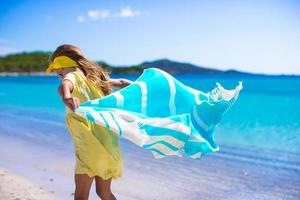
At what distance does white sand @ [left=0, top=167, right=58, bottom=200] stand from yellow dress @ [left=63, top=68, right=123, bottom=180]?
2373 mm

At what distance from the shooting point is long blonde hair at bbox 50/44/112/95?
3.38 m

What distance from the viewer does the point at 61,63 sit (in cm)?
339

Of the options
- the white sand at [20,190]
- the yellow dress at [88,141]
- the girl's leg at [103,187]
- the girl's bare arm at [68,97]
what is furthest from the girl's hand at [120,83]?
the white sand at [20,190]

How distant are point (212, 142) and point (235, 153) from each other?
6.28 meters

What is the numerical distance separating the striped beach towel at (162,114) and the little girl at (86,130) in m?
0.13

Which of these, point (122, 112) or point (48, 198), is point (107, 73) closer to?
point (122, 112)

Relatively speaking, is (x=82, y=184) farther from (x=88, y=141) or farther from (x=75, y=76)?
(x=75, y=76)

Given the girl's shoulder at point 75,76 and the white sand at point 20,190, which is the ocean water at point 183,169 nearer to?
the white sand at point 20,190

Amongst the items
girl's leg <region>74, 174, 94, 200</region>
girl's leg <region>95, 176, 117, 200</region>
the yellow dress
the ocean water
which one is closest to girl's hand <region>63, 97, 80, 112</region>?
the yellow dress

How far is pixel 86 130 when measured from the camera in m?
3.26

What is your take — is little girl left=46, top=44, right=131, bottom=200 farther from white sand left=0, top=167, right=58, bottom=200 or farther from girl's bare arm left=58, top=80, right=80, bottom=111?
white sand left=0, top=167, right=58, bottom=200

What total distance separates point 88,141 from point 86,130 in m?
0.08

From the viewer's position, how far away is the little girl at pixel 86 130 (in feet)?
10.7

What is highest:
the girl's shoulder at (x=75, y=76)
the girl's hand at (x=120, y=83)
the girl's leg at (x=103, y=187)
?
the girl's shoulder at (x=75, y=76)
